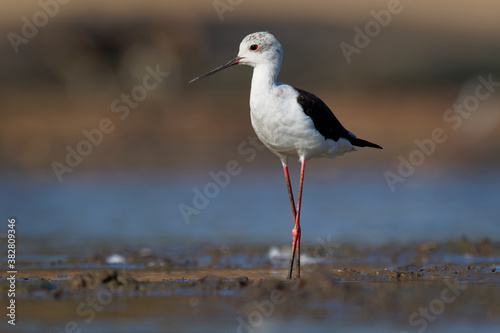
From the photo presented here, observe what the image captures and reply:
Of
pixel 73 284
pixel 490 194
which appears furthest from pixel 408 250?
pixel 490 194

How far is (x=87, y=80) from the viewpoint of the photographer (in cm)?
2356

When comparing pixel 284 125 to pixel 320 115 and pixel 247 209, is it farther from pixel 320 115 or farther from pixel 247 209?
pixel 247 209

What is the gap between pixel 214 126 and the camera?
20438mm

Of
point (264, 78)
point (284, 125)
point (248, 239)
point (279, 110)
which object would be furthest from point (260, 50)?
point (248, 239)

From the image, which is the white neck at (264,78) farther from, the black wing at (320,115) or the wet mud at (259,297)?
the wet mud at (259,297)

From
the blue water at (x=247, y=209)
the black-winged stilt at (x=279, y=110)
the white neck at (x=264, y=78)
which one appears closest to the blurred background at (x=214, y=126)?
the blue water at (x=247, y=209)

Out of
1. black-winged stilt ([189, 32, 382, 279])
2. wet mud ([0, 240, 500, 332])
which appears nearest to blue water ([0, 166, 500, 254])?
wet mud ([0, 240, 500, 332])

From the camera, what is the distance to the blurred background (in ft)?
42.3

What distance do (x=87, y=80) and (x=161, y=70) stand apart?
6.40 feet

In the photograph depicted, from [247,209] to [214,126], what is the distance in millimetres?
6739

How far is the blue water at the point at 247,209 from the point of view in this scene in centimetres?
1176

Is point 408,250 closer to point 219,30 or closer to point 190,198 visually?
point 190,198

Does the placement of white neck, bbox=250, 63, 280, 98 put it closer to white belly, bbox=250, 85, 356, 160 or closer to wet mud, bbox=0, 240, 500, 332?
white belly, bbox=250, 85, 356, 160

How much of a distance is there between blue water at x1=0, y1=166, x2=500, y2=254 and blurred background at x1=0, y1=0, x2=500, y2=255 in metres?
0.04
